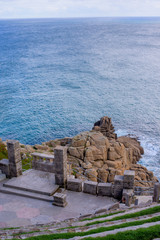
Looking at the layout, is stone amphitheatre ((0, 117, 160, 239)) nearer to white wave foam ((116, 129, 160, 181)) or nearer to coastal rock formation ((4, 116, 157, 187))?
coastal rock formation ((4, 116, 157, 187))

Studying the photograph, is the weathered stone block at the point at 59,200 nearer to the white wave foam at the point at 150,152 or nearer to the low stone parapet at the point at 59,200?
the low stone parapet at the point at 59,200

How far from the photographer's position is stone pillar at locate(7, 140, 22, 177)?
16.9 metres

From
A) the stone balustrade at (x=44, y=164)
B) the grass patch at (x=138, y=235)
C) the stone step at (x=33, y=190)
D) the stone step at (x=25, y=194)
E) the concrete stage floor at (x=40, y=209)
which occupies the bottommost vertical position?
the concrete stage floor at (x=40, y=209)

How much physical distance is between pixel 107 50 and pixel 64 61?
96.7ft

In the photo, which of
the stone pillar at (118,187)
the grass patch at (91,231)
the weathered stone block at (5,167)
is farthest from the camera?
the weathered stone block at (5,167)

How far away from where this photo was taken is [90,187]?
1625cm

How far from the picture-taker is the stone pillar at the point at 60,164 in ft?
51.9

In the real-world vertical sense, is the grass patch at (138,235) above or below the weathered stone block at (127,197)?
above

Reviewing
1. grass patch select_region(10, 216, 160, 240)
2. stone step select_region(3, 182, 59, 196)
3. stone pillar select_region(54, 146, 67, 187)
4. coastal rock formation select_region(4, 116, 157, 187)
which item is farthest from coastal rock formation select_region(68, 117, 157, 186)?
grass patch select_region(10, 216, 160, 240)

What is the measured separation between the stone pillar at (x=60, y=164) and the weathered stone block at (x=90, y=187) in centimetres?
146

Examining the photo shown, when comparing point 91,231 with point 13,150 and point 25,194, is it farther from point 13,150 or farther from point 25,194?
point 13,150

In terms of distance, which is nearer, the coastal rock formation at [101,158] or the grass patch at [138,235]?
the grass patch at [138,235]

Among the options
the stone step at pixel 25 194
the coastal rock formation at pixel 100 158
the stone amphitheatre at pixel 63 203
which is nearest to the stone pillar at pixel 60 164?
the stone amphitheatre at pixel 63 203

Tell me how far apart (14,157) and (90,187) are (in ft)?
18.8
